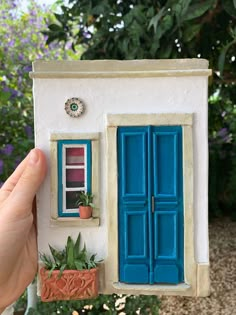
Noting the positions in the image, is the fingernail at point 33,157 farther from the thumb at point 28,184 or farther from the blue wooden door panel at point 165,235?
the blue wooden door panel at point 165,235

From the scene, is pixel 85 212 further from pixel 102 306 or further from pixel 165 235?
pixel 102 306

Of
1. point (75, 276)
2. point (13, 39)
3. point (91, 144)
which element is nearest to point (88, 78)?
point (91, 144)

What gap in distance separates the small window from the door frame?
0.26 feet

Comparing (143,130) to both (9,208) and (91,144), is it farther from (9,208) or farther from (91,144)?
(9,208)

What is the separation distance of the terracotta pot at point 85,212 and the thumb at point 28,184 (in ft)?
0.57

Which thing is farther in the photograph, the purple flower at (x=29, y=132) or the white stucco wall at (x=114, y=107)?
the purple flower at (x=29, y=132)

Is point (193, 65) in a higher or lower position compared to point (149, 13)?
lower

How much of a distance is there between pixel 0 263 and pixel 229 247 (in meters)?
3.60

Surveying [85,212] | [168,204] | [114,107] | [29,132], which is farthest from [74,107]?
[29,132]

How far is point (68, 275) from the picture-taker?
175 centimetres

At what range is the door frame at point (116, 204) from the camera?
68.6 inches

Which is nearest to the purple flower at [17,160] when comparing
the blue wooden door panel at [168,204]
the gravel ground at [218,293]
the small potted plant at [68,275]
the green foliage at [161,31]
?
the green foliage at [161,31]

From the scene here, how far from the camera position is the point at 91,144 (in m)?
1.77

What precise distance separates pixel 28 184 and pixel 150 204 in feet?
1.44
